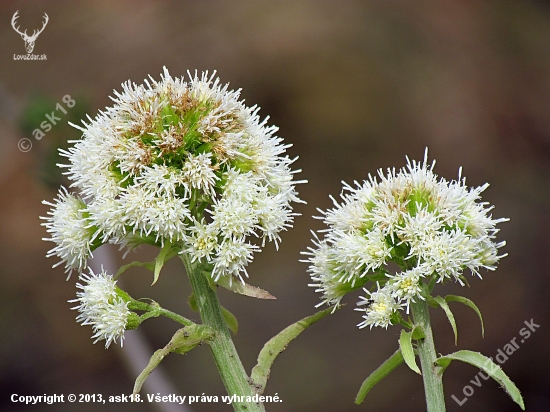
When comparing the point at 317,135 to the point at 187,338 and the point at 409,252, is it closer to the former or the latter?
the point at 409,252

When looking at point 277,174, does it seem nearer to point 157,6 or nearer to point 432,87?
point 432,87

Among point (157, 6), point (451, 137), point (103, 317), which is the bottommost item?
point (103, 317)

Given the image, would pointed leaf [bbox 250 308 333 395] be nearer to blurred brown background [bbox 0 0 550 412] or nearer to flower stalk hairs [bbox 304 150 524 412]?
flower stalk hairs [bbox 304 150 524 412]

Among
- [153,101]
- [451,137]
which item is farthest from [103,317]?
[451,137]

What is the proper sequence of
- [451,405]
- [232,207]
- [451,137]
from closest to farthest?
[232,207] → [451,405] → [451,137]

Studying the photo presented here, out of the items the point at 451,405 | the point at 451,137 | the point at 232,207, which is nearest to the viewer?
the point at 232,207

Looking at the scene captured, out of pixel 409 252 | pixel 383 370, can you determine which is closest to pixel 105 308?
pixel 383 370

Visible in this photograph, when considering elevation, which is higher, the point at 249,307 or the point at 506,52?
the point at 506,52
